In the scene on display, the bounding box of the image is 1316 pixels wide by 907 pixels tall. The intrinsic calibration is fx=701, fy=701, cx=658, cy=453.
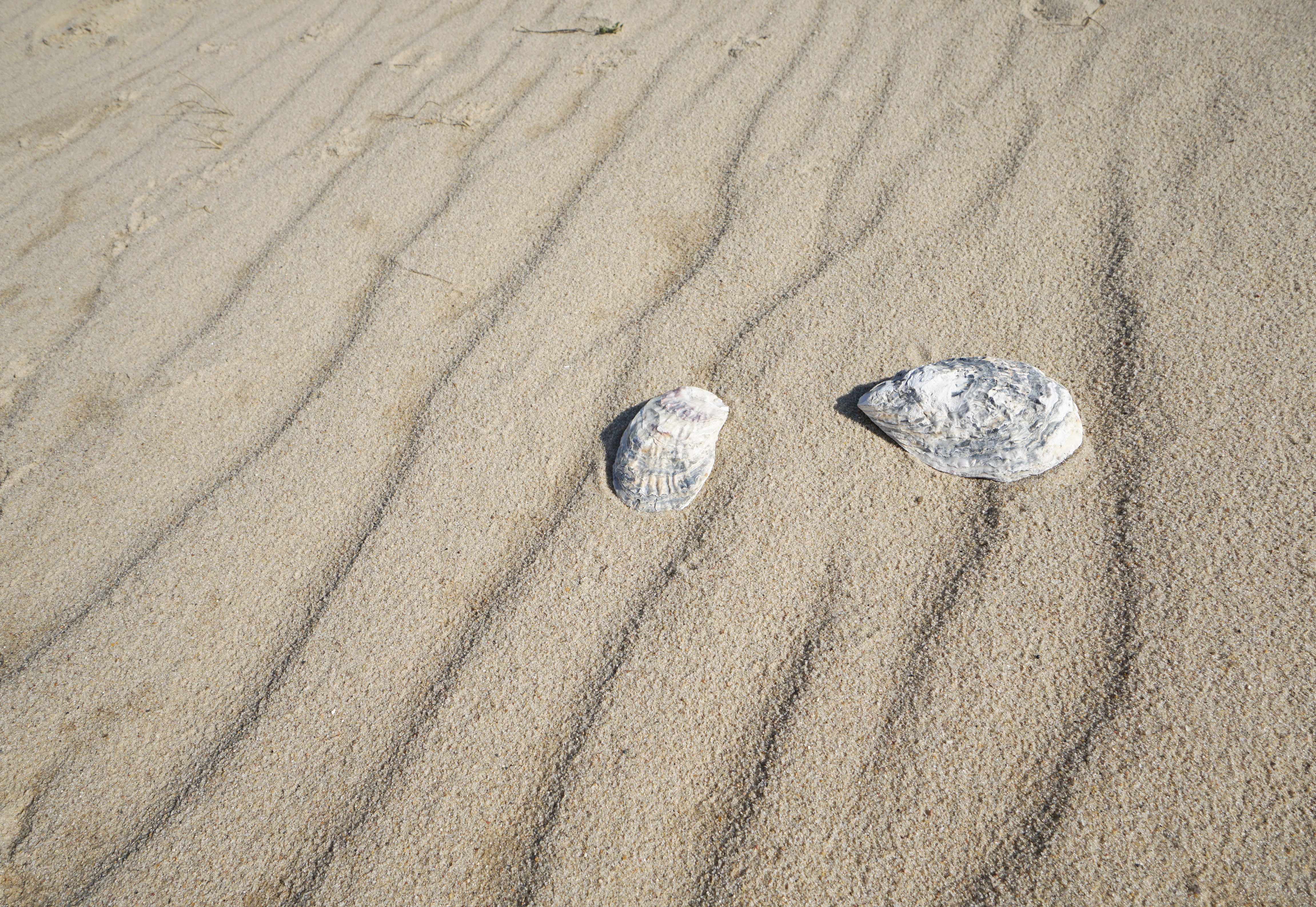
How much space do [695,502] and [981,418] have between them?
535 millimetres

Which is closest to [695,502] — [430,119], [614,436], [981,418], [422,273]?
[614,436]

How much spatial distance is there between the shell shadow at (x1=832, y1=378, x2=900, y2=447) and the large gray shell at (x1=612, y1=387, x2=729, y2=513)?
253 mm

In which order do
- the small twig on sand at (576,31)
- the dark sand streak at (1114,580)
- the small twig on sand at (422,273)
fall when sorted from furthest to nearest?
the small twig on sand at (576,31) → the small twig on sand at (422,273) → the dark sand streak at (1114,580)

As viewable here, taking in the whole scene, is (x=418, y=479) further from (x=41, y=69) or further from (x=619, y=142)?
(x=41, y=69)

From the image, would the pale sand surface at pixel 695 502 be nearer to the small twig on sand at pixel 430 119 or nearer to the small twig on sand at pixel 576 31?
the small twig on sand at pixel 430 119

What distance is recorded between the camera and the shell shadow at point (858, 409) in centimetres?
134

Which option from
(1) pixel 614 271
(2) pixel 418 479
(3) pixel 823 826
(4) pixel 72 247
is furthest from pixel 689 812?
(4) pixel 72 247

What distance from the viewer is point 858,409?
1.38 meters

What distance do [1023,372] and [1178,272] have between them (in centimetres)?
49

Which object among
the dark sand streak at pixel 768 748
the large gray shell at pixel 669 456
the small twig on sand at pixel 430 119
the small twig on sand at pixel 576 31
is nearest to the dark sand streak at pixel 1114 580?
the dark sand streak at pixel 768 748

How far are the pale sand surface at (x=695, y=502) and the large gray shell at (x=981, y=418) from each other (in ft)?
0.14

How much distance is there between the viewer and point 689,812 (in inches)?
39.7

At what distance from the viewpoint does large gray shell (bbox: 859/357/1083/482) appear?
124 cm

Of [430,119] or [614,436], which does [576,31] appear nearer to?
[430,119]
